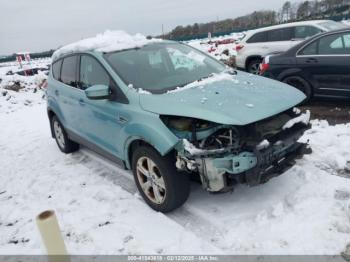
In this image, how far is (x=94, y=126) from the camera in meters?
4.62

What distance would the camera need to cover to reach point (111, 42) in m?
4.72

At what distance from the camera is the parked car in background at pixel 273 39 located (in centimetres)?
980

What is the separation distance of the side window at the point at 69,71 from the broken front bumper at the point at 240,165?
274 cm

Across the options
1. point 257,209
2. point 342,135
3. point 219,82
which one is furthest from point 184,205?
point 342,135

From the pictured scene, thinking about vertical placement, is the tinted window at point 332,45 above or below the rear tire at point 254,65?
above

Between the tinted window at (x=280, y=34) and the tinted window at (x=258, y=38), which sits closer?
the tinted window at (x=280, y=34)

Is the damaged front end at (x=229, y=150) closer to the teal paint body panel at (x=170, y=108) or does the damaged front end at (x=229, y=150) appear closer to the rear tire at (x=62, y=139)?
the teal paint body panel at (x=170, y=108)

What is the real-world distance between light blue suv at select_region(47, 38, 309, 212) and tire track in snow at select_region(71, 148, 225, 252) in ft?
0.58

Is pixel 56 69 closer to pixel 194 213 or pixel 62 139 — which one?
pixel 62 139

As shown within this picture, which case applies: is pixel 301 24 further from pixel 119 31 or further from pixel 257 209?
pixel 257 209

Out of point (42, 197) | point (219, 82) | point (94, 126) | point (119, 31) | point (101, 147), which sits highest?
point (119, 31)

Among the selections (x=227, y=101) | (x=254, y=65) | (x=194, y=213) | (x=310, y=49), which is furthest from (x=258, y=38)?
(x=194, y=213)

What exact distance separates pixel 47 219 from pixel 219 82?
245cm

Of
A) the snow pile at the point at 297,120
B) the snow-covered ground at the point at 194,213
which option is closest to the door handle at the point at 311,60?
the snow-covered ground at the point at 194,213
